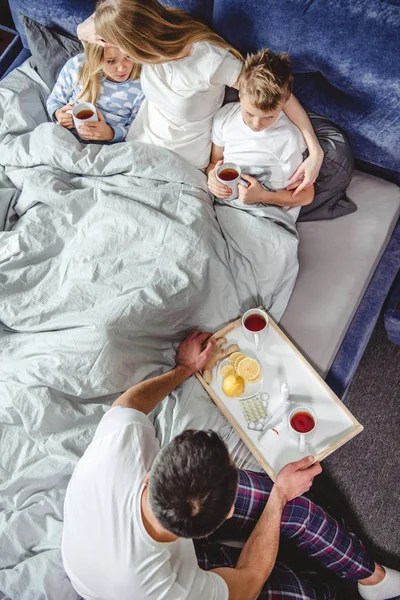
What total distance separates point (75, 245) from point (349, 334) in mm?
946

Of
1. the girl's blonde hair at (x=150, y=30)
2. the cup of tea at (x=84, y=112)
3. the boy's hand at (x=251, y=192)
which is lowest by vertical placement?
the cup of tea at (x=84, y=112)

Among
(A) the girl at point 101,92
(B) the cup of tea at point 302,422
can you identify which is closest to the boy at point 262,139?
(A) the girl at point 101,92

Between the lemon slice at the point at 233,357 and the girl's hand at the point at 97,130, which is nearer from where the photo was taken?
the lemon slice at the point at 233,357

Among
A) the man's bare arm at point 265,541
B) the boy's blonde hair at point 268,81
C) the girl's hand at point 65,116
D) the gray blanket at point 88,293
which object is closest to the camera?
the man's bare arm at point 265,541

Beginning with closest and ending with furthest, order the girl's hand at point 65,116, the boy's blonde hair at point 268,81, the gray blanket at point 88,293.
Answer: the gray blanket at point 88,293 < the boy's blonde hair at point 268,81 < the girl's hand at point 65,116

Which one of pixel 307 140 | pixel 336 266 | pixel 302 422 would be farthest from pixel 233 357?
pixel 307 140

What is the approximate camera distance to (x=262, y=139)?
1.76 meters

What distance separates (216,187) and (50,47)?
37.3 inches

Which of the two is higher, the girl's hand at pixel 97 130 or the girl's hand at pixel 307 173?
the girl's hand at pixel 307 173

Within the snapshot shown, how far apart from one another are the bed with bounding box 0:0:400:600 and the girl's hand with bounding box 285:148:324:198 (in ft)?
0.62

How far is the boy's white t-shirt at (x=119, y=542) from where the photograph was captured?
1153 millimetres

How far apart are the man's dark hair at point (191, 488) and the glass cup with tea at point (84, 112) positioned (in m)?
1.18

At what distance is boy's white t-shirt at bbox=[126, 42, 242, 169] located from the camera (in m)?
1.73

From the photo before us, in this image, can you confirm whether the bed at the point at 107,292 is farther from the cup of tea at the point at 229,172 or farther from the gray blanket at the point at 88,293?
the cup of tea at the point at 229,172
